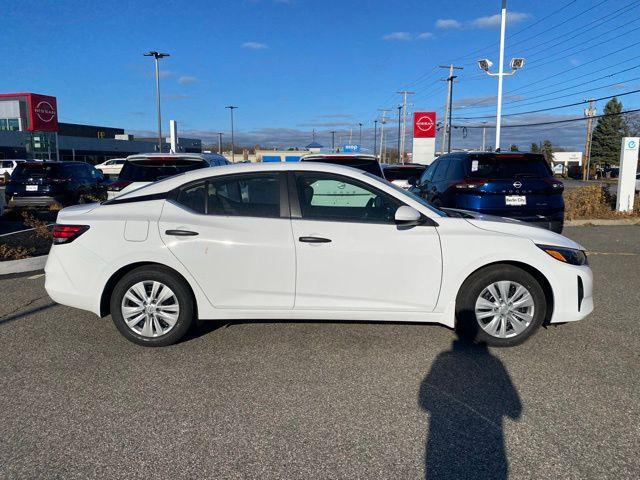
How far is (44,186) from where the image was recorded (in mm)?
14133

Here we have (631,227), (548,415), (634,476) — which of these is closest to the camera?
(634,476)

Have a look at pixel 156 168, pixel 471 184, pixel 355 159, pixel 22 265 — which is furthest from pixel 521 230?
pixel 22 265

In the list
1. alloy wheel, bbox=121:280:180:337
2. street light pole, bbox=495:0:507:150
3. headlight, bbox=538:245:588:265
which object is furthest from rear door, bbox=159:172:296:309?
street light pole, bbox=495:0:507:150

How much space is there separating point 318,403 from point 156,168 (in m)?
6.22

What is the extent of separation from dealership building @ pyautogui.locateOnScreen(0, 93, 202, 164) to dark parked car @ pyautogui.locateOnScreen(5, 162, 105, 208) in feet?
102

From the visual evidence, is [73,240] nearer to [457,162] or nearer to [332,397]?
[332,397]

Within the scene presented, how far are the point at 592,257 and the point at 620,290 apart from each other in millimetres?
2345

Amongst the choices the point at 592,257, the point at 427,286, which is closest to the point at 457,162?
the point at 592,257

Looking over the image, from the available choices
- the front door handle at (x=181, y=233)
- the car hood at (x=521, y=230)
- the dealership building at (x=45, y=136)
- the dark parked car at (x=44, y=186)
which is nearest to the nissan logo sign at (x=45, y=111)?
the dealership building at (x=45, y=136)

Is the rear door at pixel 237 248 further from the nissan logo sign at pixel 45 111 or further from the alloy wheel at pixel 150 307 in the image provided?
the nissan logo sign at pixel 45 111

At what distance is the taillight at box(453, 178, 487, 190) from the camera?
7859 mm

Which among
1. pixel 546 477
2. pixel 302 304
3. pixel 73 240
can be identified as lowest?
pixel 546 477

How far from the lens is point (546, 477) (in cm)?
270

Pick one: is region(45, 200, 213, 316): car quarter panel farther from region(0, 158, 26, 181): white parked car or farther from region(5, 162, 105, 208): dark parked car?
region(0, 158, 26, 181): white parked car
